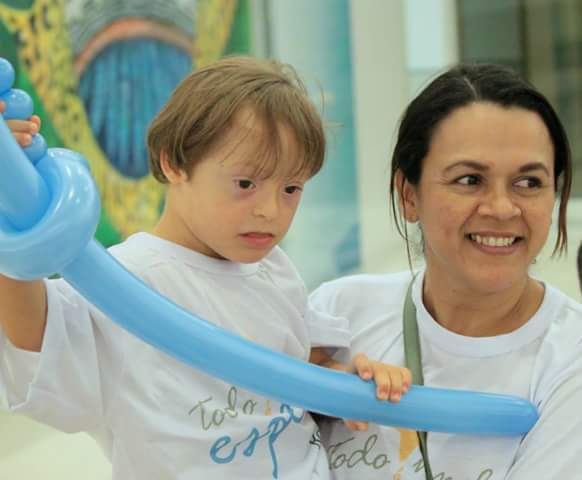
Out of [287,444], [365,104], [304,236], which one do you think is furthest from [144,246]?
[365,104]

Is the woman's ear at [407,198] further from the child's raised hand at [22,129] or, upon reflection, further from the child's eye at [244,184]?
the child's raised hand at [22,129]

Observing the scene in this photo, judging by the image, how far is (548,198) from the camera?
152 cm

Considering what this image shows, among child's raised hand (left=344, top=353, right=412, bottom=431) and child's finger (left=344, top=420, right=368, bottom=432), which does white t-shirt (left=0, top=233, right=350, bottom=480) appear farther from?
child's raised hand (left=344, top=353, right=412, bottom=431)

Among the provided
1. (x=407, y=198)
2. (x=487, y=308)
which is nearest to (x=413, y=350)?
(x=487, y=308)

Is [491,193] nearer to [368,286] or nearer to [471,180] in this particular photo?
[471,180]

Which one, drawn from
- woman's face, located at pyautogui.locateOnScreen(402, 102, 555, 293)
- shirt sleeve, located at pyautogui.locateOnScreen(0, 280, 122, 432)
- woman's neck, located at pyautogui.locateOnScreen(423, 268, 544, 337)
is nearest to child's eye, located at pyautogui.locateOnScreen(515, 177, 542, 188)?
woman's face, located at pyautogui.locateOnScreen(402, 102, 555, 293)

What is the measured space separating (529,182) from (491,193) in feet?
0.21

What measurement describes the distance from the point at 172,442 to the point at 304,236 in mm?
4628

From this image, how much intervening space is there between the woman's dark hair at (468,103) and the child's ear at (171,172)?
0.40m

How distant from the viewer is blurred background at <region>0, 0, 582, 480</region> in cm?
349

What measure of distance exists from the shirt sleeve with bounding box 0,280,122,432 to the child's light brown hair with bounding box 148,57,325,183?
0.32 metres

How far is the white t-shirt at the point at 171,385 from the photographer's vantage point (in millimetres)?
1247

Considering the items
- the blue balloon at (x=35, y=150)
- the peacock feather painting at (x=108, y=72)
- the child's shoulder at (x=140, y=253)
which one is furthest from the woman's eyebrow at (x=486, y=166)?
the peacock feather painting at (x=108, y=72)

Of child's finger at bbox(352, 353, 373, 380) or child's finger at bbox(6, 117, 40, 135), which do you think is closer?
child's finger at bbox(6, 117, 40, 135)
